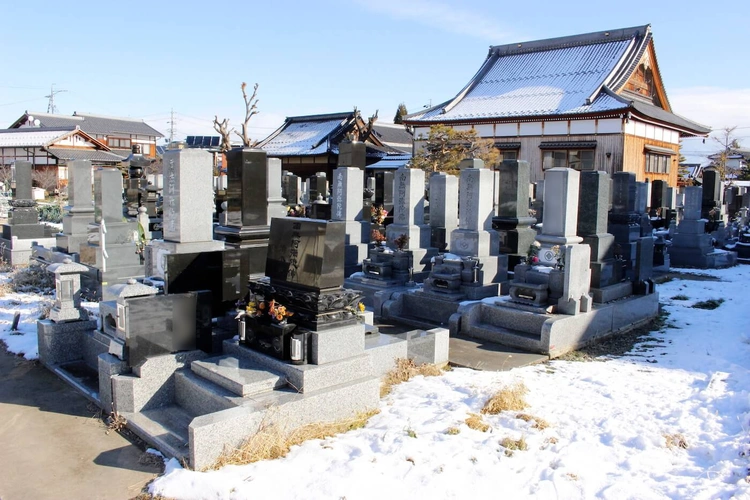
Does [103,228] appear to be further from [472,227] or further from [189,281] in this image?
[472,227]

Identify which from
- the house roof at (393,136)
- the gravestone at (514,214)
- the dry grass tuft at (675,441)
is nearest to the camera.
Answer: the dry grass tuft at (675,441)

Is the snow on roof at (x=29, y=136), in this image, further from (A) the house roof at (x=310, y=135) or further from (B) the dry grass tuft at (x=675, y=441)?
(B) the dry grass tuft at (x=675, y=441)

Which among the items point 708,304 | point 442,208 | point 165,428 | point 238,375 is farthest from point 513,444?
point 442,208

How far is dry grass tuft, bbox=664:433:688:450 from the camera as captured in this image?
4.97 meters

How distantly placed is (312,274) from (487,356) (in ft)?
10.5

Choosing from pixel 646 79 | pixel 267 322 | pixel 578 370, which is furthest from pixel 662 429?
pixel 646 79

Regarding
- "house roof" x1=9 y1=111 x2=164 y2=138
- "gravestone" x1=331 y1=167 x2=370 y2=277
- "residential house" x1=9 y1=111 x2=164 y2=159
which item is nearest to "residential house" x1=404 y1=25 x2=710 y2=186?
"gravestone" x1=331 y1=167 x2=370 y2=277

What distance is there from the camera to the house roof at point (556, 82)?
1033 inches

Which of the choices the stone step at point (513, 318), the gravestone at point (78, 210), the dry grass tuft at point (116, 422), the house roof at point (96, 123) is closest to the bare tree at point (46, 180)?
the house roof at point (96, 123)

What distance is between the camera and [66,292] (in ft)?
23.4

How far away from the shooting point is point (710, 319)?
32.0 feet

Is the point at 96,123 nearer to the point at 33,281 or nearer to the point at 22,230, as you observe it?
the point at 22,230

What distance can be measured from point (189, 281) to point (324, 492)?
10.9 ft

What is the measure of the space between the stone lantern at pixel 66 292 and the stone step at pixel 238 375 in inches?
93.6
